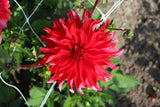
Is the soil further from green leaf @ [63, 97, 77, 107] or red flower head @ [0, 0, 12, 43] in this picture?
red flower head @ [0, 0, 12, 43]

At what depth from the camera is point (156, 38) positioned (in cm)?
206

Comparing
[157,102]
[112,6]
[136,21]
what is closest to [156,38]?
[136,21]

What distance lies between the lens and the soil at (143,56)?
2.01m

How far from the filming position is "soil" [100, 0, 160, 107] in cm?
201

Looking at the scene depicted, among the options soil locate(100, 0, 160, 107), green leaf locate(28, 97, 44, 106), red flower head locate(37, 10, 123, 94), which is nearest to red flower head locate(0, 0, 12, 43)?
red flower head locate(37, 10, 123, 94)

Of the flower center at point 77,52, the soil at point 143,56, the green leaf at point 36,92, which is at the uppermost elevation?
the flower center at point 77,52

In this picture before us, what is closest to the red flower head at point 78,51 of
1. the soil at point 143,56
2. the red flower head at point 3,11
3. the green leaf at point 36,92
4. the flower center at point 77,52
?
the flower center at point 77,52

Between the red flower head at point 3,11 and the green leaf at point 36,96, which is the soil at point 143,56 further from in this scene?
the red flower head at point 3,11

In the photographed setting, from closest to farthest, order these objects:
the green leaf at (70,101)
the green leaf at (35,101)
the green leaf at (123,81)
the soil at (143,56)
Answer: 1. the green leaf at (35,101)
2. the green leaf at (70,101)
3. the green leaf at (123,81)
4. the soil at (143,56)

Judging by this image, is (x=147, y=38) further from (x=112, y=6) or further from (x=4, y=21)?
(x=4, y=21)

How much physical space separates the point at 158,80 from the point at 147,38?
59 centimetres

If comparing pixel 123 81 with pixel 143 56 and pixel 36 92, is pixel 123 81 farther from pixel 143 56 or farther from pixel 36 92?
pixel 143 56

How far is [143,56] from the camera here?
204cm

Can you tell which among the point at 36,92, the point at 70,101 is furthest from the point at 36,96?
the point at 70,101
